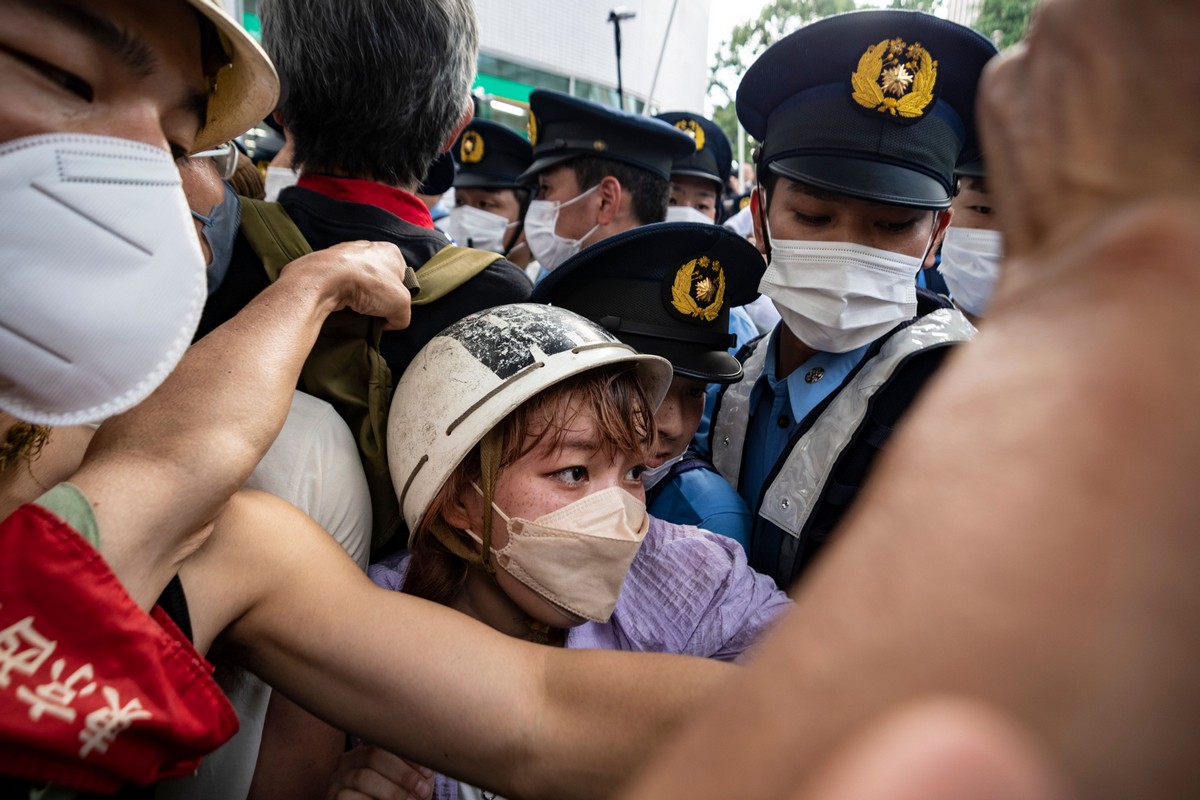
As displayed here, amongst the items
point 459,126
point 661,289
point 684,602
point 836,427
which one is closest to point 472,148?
point 661,289

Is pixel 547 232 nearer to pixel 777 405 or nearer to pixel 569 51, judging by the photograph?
pixel 777 405

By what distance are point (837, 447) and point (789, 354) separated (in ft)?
1.97

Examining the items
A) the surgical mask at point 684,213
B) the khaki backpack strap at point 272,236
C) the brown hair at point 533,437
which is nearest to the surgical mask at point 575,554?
the brown hair at point 533,437

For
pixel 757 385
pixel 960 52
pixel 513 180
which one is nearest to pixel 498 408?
pixel 757 385

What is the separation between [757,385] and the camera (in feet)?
9.09

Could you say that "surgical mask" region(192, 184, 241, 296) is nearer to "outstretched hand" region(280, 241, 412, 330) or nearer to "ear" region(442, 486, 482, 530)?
"outstretched hand" region(280, 241, 412, 330)

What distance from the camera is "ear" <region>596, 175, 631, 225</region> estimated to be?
4.21 metres

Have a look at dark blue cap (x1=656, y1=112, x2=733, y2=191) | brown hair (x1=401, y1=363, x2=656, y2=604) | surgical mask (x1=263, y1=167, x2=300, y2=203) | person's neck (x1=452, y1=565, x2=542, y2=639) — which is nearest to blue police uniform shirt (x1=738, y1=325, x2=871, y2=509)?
brown hair (x1=401, y1=363, x2=656, y2=604)

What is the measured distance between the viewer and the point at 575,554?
72.4 inches

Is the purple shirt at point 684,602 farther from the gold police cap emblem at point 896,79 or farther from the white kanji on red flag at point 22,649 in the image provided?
the gold police cap emblem at point 896,79

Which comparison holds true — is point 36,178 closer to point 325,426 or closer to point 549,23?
point 325,426

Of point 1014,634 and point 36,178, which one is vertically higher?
point 1014,634

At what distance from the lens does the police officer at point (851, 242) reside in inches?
89.1

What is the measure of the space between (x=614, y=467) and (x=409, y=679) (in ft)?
2.57
